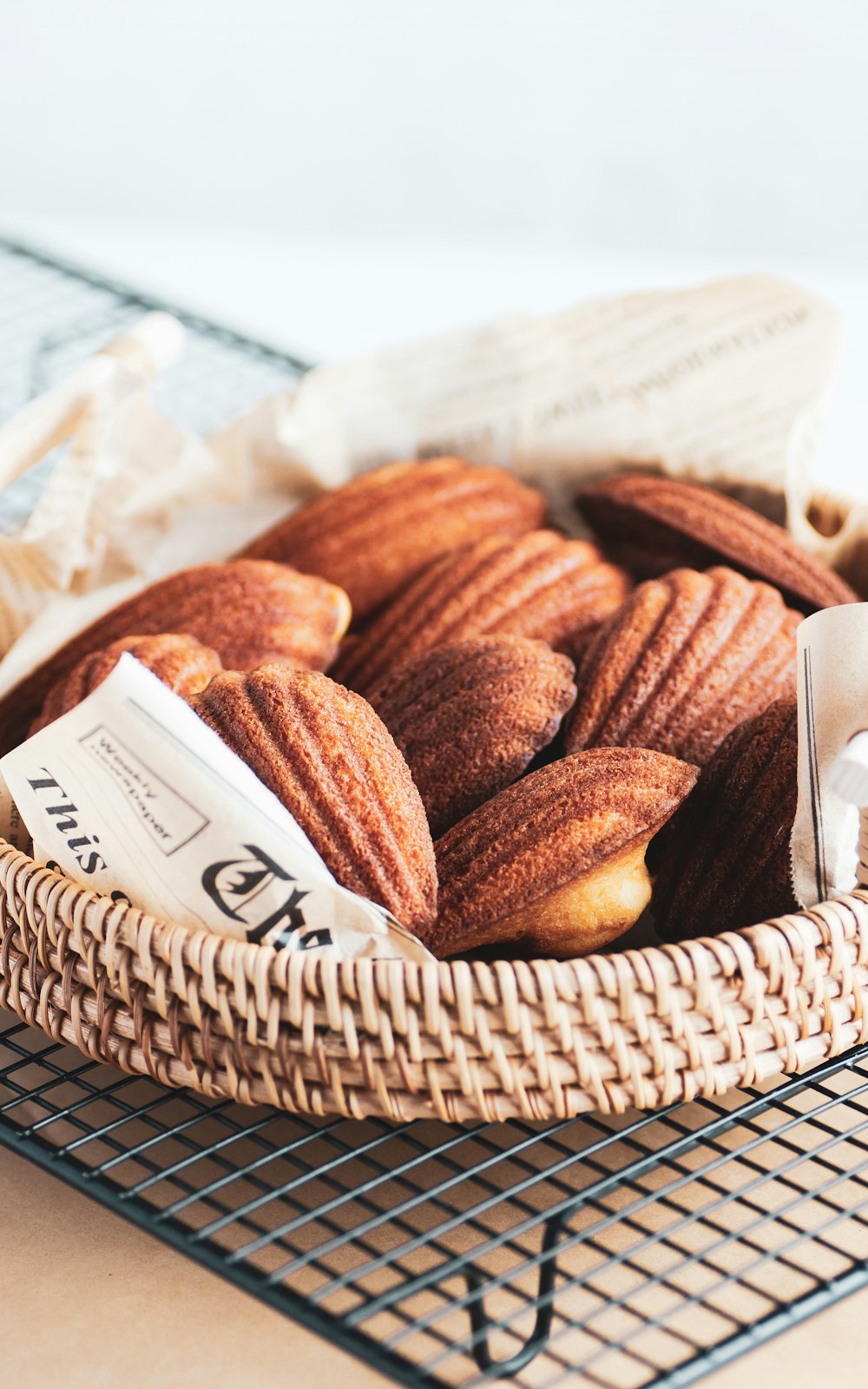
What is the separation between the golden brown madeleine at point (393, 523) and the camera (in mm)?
982

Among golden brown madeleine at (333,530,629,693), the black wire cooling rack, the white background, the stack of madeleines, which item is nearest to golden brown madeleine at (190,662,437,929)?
the stack of madeleines

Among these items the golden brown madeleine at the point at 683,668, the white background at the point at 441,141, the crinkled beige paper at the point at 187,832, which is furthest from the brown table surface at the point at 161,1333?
the white background at the point at 441,141

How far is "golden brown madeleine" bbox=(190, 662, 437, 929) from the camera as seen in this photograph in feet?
1.99

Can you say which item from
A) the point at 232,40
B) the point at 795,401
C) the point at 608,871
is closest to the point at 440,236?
the point at 232,40

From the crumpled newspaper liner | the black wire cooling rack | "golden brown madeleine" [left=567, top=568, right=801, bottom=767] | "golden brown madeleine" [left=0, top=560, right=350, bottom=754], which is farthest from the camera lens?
the crumpled newspaper liner

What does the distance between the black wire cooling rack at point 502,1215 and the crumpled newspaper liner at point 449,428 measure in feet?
1.16

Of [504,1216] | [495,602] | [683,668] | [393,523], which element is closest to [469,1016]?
[504,1216]

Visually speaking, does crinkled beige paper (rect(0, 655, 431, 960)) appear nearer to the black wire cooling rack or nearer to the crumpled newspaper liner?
the black wire cooling rack

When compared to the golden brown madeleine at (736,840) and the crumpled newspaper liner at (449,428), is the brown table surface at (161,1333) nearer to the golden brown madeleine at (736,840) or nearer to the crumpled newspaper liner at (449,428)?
the golden brown madeleine at (736,840)

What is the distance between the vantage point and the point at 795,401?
1010mm

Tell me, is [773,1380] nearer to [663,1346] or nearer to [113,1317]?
[663,1346]

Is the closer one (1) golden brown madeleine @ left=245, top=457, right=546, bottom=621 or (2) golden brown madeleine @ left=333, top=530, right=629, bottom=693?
(2) golden brown madeleine @ left=333, top=530, right=629, bottom=693

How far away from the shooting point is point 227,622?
Result: 86cm

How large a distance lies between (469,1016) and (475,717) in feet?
0.69
